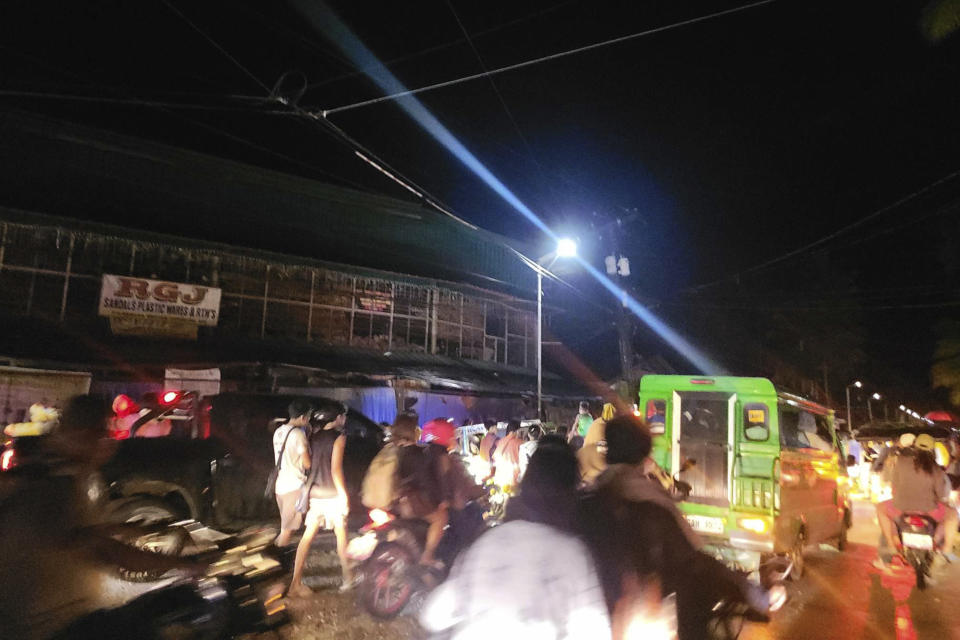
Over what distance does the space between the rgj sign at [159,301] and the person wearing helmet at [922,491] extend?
1362 centimetres

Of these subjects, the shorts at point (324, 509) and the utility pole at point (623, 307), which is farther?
the utility pole at point (623, 307)

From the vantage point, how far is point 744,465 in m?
7.88

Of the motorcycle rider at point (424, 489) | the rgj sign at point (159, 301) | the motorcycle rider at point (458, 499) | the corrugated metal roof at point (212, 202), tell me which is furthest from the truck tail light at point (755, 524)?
the rgj sign at point (159, 301)

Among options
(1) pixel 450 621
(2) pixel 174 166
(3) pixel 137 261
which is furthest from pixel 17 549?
(2) pixel 174 166

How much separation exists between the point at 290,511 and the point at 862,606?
6.25 metres

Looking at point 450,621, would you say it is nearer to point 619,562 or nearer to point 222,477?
point 619,562

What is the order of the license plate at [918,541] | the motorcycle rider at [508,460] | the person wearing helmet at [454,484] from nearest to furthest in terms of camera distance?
the person wearing helmet at [454,484] → the license plate at [918,541] → the motorcycle rider at [508,460]

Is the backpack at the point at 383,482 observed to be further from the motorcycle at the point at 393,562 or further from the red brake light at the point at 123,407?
the red brake light at the point at 123,407

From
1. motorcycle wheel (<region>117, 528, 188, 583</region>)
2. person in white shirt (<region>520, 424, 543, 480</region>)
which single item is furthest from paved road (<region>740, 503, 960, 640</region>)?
motorcycle wheel (<region>117, 528, 188, 583</region>)

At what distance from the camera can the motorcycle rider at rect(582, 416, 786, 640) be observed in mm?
3197

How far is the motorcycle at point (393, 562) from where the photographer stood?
5973mm

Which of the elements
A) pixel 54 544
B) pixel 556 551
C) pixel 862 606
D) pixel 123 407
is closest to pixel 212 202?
pixel 123 407

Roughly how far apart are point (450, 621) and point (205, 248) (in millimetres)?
13464

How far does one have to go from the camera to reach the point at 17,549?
2.79m
